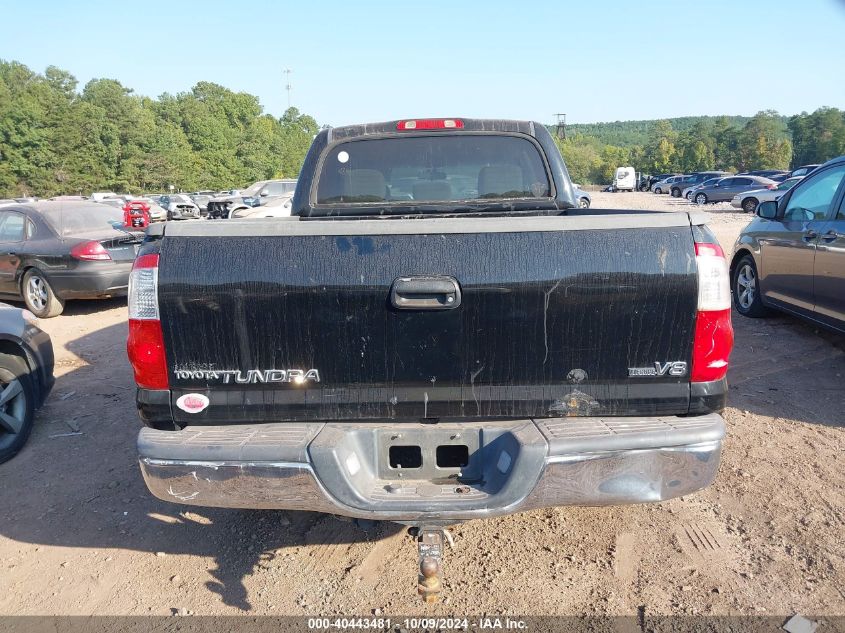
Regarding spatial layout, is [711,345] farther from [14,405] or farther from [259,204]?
[259,204]

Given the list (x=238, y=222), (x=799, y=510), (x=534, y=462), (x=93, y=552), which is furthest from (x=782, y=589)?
(x=93, y=552)

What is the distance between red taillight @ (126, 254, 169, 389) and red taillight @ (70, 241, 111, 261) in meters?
6.94

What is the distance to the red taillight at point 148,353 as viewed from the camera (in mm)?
2467

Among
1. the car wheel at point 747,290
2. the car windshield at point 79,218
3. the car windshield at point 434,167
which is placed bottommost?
the car wheel at point 747,290

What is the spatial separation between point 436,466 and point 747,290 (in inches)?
253

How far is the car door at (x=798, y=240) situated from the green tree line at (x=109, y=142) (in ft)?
170

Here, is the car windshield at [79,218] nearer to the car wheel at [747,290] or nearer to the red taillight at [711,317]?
the car wheel at [747,290]

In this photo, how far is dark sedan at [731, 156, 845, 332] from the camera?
17.9 ft

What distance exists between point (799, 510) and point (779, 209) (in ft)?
13.8

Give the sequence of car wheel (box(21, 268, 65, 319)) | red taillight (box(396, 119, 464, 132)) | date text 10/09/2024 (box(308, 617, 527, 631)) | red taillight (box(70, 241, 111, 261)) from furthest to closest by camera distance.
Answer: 1. car wheel (box(21, 268, 65, 319))
2. red taillight (box(70, 241, 111, 261))
3. red taillight (box(396, 119, 464, 132))
4. date text 10/09/2024 (box(308, 617, 527, 631))

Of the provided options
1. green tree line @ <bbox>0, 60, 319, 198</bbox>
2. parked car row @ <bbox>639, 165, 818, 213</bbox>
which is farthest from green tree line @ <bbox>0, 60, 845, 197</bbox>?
parked car row @ <bbox>639, 165, 818, 213</bbox>

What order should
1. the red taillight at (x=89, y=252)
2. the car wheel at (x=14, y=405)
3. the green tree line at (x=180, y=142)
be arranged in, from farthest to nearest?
Result: 1. the green tree line at (x=180, y=142)
2. the red taillight at (x=89, y=252)
3. the car wheel at (x=14, y=405)

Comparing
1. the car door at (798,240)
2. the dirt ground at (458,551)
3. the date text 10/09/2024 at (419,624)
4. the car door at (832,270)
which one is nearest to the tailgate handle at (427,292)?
the dirt ground at (458,551)

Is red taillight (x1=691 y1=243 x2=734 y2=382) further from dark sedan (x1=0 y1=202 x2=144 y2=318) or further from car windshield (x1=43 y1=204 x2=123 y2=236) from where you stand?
car windshield (x1=43 y1=204 x2=123 y2=236)
